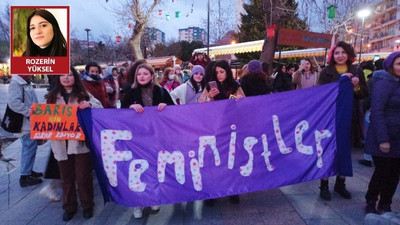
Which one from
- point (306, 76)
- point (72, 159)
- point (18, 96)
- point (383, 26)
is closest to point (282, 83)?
point (306, 76)

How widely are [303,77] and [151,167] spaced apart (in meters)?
5.21

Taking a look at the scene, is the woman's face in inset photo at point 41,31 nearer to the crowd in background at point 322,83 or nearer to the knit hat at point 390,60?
the crowd in background at point 322,83

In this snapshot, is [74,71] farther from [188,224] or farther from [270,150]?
[270,150]

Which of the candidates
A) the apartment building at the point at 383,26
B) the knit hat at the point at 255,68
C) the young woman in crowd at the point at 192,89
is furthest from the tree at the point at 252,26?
the apartment building at the point at 383,26

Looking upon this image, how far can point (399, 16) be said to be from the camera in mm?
54156

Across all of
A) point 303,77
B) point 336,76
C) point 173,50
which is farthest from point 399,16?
point 336,76

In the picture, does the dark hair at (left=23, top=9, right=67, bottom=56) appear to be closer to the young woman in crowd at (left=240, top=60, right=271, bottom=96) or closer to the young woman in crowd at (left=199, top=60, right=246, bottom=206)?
the young woman in crowd at (left=199, top=60, right=246, bottom=206)

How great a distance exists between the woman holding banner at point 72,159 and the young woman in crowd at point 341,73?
2696 mm

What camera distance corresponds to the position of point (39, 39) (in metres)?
3.25

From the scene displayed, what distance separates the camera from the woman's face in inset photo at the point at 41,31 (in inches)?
128

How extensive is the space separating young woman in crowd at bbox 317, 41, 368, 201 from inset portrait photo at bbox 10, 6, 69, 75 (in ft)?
10.0

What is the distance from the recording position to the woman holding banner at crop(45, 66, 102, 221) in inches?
117

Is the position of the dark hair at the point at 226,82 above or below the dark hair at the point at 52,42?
below

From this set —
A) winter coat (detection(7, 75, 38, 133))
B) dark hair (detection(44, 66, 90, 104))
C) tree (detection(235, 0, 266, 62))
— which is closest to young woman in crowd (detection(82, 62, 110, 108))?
winter coat (detection(7, 75, 38, 133))
